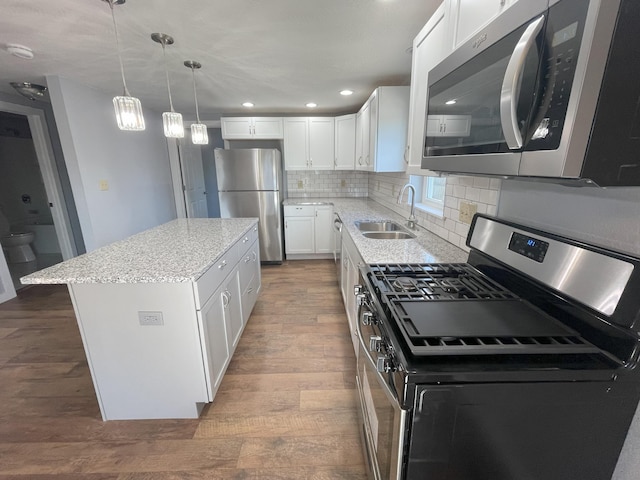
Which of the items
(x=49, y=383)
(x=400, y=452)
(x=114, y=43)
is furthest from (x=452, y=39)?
(x=49, y=383)

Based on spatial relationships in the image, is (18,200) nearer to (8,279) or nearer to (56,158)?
(56,158)

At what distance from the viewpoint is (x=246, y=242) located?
245 cm

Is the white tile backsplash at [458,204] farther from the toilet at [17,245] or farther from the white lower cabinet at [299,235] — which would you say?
the toilet at [17,245]

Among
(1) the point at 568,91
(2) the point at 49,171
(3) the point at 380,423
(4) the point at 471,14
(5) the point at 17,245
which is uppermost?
(4) the point at 471,14

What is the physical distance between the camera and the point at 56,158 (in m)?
3.49

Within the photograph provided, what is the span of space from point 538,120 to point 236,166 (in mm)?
3710

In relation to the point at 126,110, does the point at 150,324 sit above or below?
below

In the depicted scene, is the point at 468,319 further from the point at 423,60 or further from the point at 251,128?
the point at 251,128

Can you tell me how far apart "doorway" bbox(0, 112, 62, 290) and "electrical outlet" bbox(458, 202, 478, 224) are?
17.9 feet

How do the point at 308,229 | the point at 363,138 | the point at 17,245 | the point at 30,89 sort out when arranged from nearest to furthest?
the point at 30,89
the point at 363,138
the point at 17,245
the point at 308,229

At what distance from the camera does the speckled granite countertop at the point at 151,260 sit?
135 centimetres

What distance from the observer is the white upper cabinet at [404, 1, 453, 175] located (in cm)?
125

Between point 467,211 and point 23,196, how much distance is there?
20.5ft

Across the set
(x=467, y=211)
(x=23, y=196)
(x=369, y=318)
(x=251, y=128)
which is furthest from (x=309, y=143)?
(x=23, y=196)
